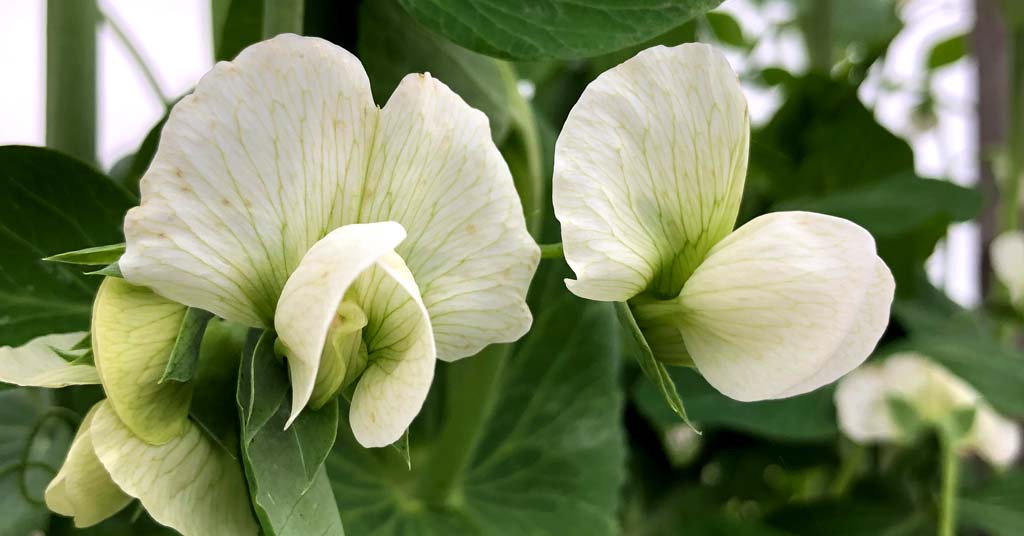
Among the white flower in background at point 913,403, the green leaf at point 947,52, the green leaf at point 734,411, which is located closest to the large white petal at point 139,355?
the green leaf at point 734,411

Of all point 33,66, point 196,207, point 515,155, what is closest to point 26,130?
point 33,66

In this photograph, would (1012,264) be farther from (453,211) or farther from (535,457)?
(453,211)

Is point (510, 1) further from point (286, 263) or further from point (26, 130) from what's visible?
point (26, 130)

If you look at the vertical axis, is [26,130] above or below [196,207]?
below

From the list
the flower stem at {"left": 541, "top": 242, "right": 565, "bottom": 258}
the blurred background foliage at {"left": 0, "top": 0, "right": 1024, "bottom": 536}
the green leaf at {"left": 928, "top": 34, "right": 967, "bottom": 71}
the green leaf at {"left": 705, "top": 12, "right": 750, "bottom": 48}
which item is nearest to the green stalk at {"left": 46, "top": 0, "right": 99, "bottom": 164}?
the blurred background foliage at {"left": 0, "top": 0, "right": 1024, "bottom": 536}

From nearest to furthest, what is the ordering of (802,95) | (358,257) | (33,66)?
1. (358,257)
2. (802,95)
3. (33,66)

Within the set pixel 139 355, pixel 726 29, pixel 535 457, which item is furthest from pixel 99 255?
pixel 726 29

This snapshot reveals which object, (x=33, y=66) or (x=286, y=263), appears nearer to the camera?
(x=286, y=263)

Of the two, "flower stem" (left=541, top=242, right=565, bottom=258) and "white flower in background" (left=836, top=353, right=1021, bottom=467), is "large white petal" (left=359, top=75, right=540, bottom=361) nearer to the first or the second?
"flower stem" (left=541, top=242, right=565, bottom=258)
